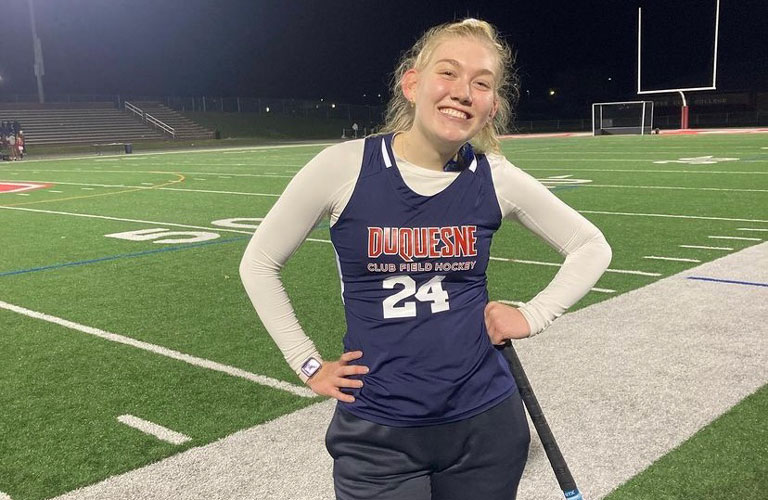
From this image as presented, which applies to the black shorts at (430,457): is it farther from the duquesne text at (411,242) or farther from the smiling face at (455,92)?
the smiling face at (455,92)

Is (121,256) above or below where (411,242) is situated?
below

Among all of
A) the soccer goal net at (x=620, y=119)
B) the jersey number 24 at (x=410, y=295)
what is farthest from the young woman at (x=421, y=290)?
the soccer goal net at (x=620, y=119)

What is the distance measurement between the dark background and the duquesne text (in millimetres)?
44268

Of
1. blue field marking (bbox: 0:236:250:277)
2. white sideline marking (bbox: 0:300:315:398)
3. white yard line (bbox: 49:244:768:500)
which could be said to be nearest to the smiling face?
white yard line (bbox: 49:244:768:500)

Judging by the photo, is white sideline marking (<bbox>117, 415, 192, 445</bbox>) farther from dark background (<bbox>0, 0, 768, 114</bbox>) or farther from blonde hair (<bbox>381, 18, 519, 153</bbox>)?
dark background (<bbox>0, 0, 768, 114</bbox>)

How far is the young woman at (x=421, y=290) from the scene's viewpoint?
1630mm

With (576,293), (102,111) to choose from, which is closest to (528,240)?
(576,293)

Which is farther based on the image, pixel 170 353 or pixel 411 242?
pixel 170 353

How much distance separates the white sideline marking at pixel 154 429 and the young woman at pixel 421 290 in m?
1.80

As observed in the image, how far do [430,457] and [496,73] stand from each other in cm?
91

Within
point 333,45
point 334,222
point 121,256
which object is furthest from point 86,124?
point 334,222

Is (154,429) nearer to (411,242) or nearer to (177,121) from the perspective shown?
(411,242)

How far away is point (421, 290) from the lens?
5.45ft

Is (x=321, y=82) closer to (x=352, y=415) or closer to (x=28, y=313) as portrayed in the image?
(x=28, y=313)
